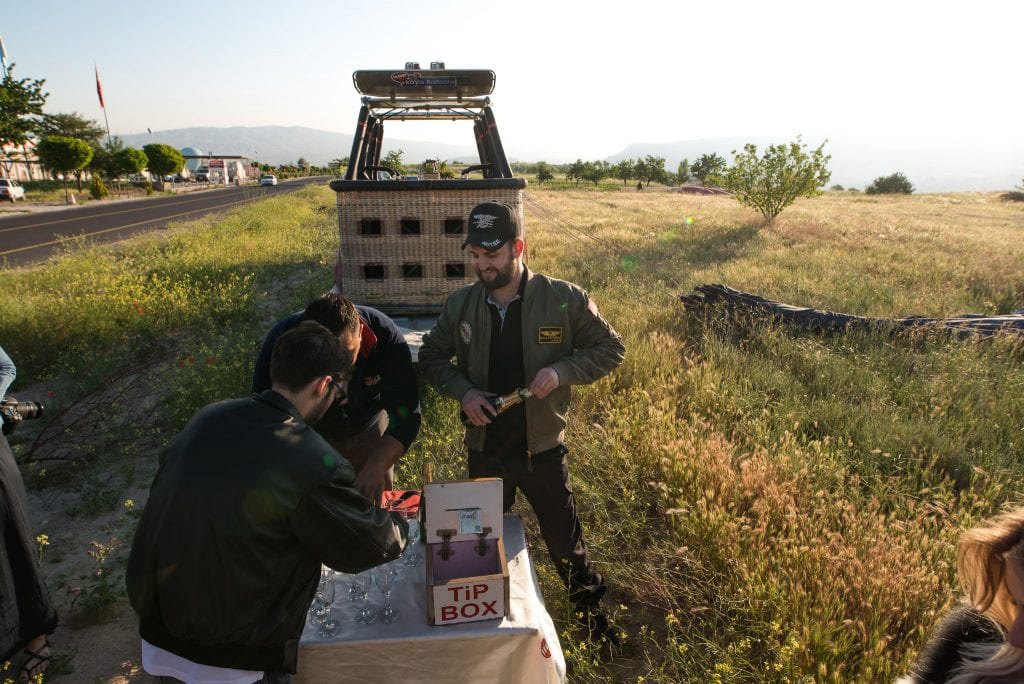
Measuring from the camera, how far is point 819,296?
883cm

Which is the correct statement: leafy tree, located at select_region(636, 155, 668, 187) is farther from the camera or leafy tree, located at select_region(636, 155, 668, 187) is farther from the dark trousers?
the camera

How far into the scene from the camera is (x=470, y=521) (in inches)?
84.8

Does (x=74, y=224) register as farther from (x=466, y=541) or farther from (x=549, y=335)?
(x=466, y=541)

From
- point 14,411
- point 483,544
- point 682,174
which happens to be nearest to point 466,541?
point 483,544

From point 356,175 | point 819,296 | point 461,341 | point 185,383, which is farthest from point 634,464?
point 819,296

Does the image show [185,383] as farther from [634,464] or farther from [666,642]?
[666,642]

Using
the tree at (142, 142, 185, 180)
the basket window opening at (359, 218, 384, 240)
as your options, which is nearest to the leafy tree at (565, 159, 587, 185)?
the tree at (142, 142, 185, 180)

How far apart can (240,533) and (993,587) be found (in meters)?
1.98

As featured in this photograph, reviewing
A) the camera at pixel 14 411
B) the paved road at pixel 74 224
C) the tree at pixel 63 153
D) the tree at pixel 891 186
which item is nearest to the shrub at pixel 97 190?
the tree at pixel 63 153

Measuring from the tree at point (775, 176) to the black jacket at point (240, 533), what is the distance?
20.8m

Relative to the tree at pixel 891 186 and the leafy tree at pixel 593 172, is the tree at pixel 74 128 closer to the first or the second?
the leafy tree at pixel 593 172

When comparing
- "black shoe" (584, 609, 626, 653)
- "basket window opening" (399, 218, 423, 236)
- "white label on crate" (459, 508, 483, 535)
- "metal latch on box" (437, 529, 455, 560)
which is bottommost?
"black shoe" (584, 609, 626, 653)

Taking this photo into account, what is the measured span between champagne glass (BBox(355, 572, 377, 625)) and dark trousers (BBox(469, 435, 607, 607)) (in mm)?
889

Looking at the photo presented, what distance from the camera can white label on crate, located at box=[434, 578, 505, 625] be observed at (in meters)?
1.93
